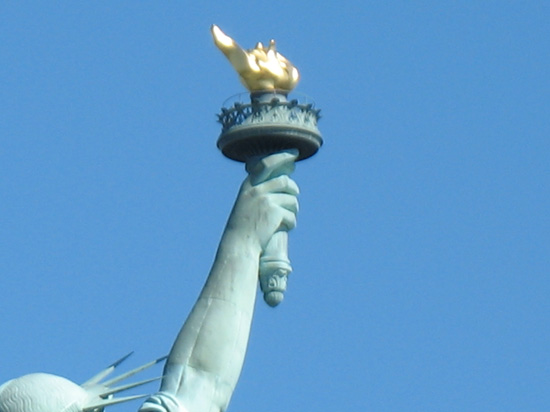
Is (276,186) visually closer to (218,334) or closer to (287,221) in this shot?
(287,221)

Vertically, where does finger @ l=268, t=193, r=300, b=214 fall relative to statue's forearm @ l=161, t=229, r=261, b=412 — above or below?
above

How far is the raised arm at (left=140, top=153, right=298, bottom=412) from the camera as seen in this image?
4325 centimetres

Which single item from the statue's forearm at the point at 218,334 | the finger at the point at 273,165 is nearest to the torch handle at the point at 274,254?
the finger at the point at 273,165

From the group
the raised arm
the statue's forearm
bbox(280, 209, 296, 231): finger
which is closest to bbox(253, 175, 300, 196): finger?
the raised arm

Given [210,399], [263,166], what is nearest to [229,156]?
[263,166]

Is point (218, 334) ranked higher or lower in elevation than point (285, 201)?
lower

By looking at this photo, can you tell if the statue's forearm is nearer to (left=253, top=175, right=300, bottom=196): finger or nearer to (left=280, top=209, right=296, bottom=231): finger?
(left=280, top=209, right=296, bottom=231): finger

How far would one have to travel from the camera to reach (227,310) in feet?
143

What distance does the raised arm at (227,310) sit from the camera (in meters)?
43.2

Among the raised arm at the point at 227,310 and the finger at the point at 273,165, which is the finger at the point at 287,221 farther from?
the finger at the point at 273,165

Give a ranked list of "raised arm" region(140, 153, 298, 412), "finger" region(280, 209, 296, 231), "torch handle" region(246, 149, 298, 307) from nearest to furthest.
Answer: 1. "raised arm" region(140, 153, 298, 412)
2. "torch handle" region(246, 149, 298, 307)
3. "finger" region(280, 209, 296, 231)

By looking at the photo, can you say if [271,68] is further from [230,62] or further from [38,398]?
[38,398]

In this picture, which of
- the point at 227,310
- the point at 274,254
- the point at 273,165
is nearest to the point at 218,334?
the point at 227,310

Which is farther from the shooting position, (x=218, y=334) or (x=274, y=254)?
(x=274, y=254)
